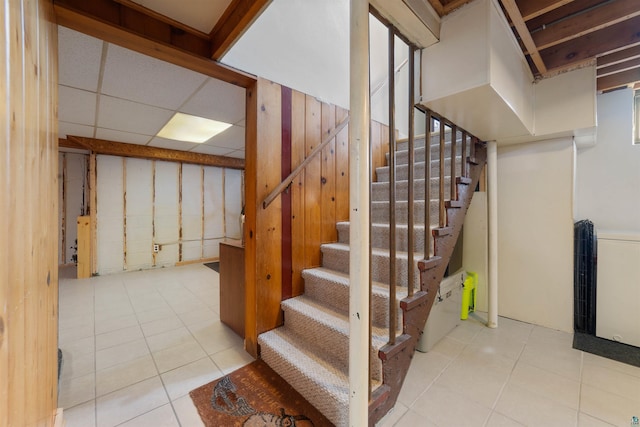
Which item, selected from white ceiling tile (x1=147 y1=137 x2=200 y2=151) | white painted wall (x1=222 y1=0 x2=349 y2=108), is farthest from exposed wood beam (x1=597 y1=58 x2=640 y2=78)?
white ceiling tile (x1=147 y1=137 x2=200 y2=151)

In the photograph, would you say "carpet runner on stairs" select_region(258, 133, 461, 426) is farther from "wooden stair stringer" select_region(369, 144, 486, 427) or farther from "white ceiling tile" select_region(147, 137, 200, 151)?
"white ceiling tile" select_region(147, 137, 200, 151)

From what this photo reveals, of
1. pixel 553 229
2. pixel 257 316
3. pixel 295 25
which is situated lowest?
pixel 257 316

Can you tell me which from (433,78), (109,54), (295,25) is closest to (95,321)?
(109,54)

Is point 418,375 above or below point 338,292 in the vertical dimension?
below

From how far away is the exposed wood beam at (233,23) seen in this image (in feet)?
4.24

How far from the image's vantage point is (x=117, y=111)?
2.86m

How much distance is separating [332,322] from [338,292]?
0.83ft

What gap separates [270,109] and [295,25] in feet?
2.56

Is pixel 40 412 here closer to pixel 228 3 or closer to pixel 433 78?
pixel 228 3

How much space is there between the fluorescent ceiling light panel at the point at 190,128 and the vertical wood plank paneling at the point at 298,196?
160 centimetres

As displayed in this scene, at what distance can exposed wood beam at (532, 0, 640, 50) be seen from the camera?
1433mm

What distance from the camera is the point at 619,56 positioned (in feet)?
6.33

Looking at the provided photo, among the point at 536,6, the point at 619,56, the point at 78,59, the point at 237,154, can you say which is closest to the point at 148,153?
the point at 237,154

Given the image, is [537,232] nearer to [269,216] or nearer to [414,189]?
[414,189]
